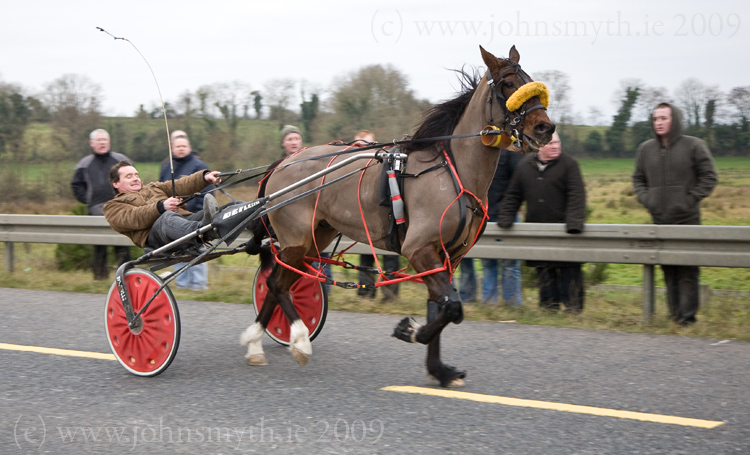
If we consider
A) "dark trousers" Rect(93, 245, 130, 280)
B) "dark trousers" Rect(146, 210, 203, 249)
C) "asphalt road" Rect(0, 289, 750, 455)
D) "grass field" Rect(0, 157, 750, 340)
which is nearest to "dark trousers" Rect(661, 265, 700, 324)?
"grass field" Rect(0, 157, 750, 340)

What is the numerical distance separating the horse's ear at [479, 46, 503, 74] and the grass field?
300 cm

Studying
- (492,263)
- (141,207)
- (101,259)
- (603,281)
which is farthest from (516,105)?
(101,259)

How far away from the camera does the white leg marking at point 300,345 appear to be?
18.5 ft

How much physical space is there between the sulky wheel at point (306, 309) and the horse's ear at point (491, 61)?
237cm

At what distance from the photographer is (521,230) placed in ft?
26.1

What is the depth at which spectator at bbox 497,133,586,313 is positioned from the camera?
311 inches

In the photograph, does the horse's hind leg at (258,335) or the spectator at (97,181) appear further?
the spectator at (97,181)

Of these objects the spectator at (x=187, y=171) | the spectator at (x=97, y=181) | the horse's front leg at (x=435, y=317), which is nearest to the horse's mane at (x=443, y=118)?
the horse's front leg at (x=435, y=317)

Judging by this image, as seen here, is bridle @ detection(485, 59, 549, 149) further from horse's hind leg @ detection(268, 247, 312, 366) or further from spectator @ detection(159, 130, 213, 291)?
spectator @ detection(159, 130, 213, 291)

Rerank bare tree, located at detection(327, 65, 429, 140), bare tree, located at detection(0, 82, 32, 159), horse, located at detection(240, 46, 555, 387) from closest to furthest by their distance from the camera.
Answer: horse, located at detection(240, 46, 555, 387) → bare tree, located at detection(327, 65, 429, 140) → bare tree, located at detection(0, 82, 32, 159)

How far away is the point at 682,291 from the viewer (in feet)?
24.0

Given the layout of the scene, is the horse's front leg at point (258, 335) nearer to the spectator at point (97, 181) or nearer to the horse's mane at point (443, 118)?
the horse's mane at point (443, 118)

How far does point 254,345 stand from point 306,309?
2.25 feet

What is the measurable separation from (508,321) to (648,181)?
1.99 meters
